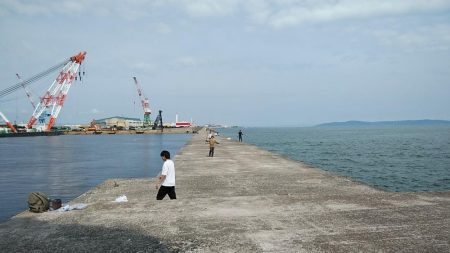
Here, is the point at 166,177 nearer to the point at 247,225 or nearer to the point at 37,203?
the point at 247,225

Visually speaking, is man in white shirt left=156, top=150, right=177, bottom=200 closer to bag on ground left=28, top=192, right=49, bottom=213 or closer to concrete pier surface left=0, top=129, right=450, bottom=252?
concrete pier surface left=0, top=129, right=450, bottom=252

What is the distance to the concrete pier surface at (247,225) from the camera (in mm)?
7258

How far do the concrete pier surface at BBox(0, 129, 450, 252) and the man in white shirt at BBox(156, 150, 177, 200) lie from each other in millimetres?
388

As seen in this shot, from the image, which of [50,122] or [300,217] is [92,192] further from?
[50,122]

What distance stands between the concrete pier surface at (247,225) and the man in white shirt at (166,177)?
0.39 meters

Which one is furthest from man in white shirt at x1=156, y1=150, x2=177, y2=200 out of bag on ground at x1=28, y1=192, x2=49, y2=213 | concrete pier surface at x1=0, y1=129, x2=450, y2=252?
bag on ground at x1=28, y1=192, x2=49, y2=213

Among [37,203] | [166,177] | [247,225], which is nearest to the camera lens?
[247,225]

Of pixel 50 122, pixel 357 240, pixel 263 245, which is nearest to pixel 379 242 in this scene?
pixel 357 240

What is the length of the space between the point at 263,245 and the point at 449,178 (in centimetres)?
2385

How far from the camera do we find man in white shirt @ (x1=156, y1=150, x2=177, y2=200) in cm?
1029

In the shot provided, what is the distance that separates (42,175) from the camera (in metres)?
26.7

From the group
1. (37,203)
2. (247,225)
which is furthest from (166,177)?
(37,203)

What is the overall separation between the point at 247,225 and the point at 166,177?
9.75 feet

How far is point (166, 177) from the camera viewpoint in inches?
415
